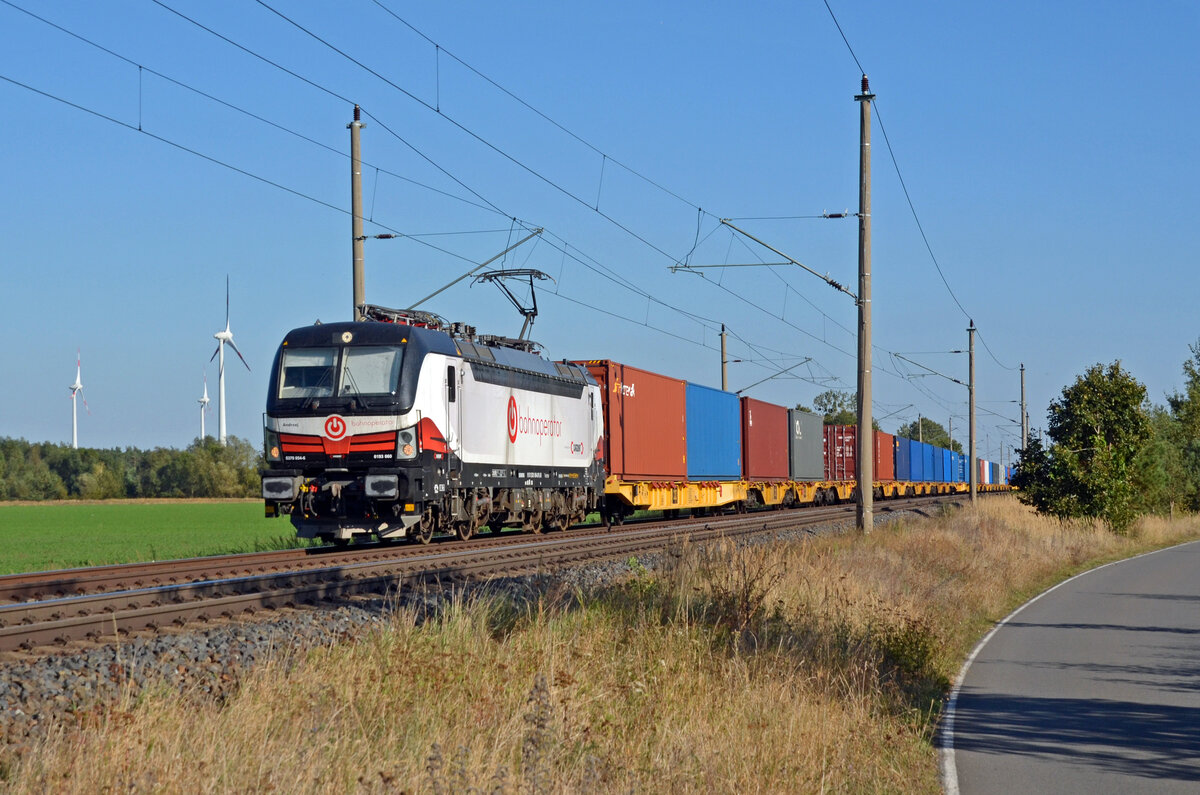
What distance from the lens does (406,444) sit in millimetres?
20234

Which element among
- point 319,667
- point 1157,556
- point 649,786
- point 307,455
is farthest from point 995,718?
point 1157,556

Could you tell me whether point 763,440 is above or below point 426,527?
above

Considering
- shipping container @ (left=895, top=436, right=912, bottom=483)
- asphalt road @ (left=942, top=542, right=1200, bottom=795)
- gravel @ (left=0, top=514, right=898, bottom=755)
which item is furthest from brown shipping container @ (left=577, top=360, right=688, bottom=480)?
shipping container @ (left=895, top=436, right=912, bottom=483)

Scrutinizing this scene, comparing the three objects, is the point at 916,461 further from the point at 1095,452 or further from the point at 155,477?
the point at 155,477

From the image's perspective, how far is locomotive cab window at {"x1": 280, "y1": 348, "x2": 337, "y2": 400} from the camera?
20828mm

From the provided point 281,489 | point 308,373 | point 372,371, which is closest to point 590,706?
point 281,489

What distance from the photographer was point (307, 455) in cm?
2052

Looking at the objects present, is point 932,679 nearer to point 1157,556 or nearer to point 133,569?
point 133,569

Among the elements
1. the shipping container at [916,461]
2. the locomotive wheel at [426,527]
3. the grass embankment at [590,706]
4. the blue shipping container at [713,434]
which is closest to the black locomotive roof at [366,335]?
the locomotive wheel at [426,527]

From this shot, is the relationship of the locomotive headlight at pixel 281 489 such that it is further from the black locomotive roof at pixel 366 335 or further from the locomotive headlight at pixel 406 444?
the black locomotive roof at pixel 366 335

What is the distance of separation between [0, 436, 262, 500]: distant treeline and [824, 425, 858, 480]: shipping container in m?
54.3

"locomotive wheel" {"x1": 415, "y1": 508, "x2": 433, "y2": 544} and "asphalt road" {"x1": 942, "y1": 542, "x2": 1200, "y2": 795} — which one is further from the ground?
"locomotive wheel" {"x1": 415, "y1": 508, "x2": 433, "y2": 544}

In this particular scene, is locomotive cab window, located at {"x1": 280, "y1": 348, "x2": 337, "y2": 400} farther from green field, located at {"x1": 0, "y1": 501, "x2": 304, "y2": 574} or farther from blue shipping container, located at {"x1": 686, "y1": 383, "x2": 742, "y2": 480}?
blue shipping container, located at {"x1": 686, "y1": 383, "x2": 742, "y2": 480}

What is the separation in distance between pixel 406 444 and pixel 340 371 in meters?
1.84
